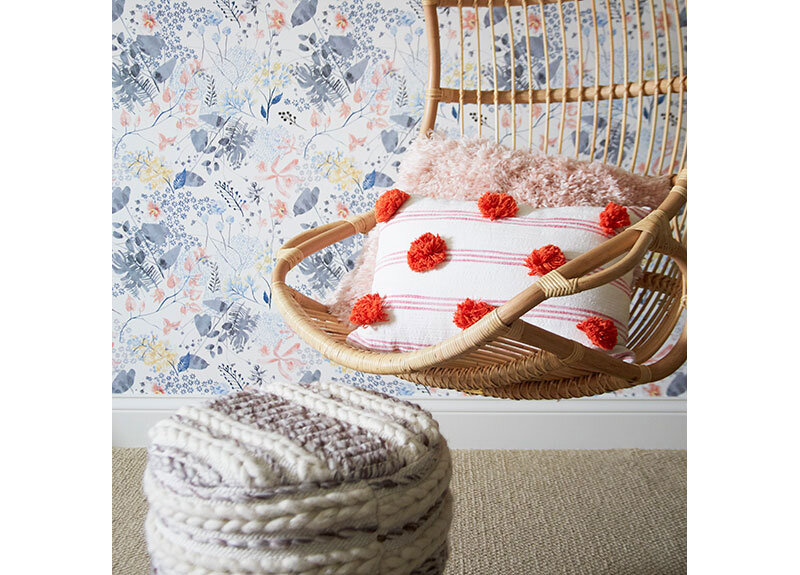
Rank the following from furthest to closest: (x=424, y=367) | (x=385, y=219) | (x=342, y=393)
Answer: (x=385, y=219), (x=424, y=367), (x=342, y=393)

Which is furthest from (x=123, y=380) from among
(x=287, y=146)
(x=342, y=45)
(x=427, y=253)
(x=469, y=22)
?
(x=469, y=22)

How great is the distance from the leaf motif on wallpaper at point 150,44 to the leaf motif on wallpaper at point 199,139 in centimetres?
23

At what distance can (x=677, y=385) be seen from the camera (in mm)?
2002

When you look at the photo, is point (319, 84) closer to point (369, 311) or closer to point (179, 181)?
point (179, 181)

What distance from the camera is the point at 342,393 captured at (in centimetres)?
89

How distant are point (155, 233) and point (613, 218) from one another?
133cm

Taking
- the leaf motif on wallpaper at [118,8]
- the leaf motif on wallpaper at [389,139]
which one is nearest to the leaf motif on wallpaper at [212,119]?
the leaf motif on wallpaper at [118,8]

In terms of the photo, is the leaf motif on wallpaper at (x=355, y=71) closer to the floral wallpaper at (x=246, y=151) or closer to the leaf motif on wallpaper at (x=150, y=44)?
the floral wallpaper at (x=246, y=151)

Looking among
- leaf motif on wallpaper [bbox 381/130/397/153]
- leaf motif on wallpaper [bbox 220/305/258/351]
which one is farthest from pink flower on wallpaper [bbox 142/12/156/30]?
leaf motif on wallpaper [bbox 220/305/258/351]

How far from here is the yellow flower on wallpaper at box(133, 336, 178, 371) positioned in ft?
6.77

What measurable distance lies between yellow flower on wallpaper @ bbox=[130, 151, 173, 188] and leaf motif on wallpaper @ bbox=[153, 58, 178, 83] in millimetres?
207
